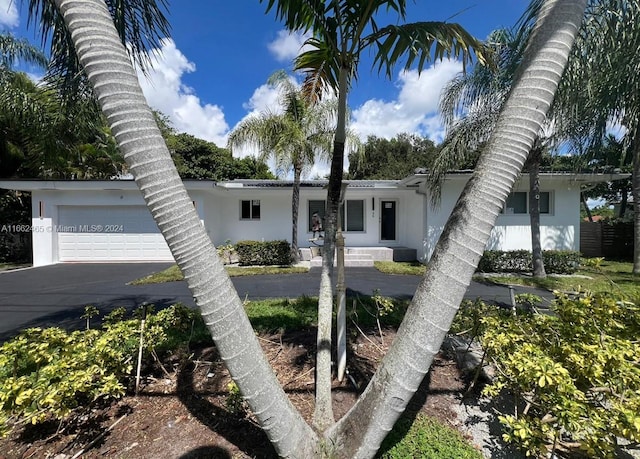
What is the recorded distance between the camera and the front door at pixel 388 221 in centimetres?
1434

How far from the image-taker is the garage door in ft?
41.2

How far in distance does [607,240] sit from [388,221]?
1077cm

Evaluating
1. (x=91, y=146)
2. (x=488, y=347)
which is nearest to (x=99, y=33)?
(x=488, y=347)

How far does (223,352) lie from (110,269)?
1218 centimetres

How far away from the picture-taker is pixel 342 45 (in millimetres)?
2807

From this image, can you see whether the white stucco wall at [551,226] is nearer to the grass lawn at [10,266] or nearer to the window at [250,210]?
the window at [250,210]

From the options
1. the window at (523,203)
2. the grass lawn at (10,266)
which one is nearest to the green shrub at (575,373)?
the window at (523,203)

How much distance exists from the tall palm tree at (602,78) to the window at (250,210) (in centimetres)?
1173

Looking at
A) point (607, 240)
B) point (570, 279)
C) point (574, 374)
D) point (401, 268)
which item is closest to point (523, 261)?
point (570, 279)

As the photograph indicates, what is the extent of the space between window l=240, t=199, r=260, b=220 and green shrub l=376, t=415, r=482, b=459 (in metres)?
12.7

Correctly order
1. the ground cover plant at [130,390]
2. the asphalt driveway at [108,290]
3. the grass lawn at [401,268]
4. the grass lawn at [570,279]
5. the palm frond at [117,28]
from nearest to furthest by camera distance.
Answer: the ground cover plant at [130,390] → the palm frond at [117,28] → the asphalt driveway at [108,290] → the grass lawn at [570,279] → the grass lawn at [401,268]

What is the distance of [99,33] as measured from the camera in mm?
1588

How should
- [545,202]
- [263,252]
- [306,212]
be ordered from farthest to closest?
[306,212] < [263,252] < [545,202]

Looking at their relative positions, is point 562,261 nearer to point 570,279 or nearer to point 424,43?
point 570,279
